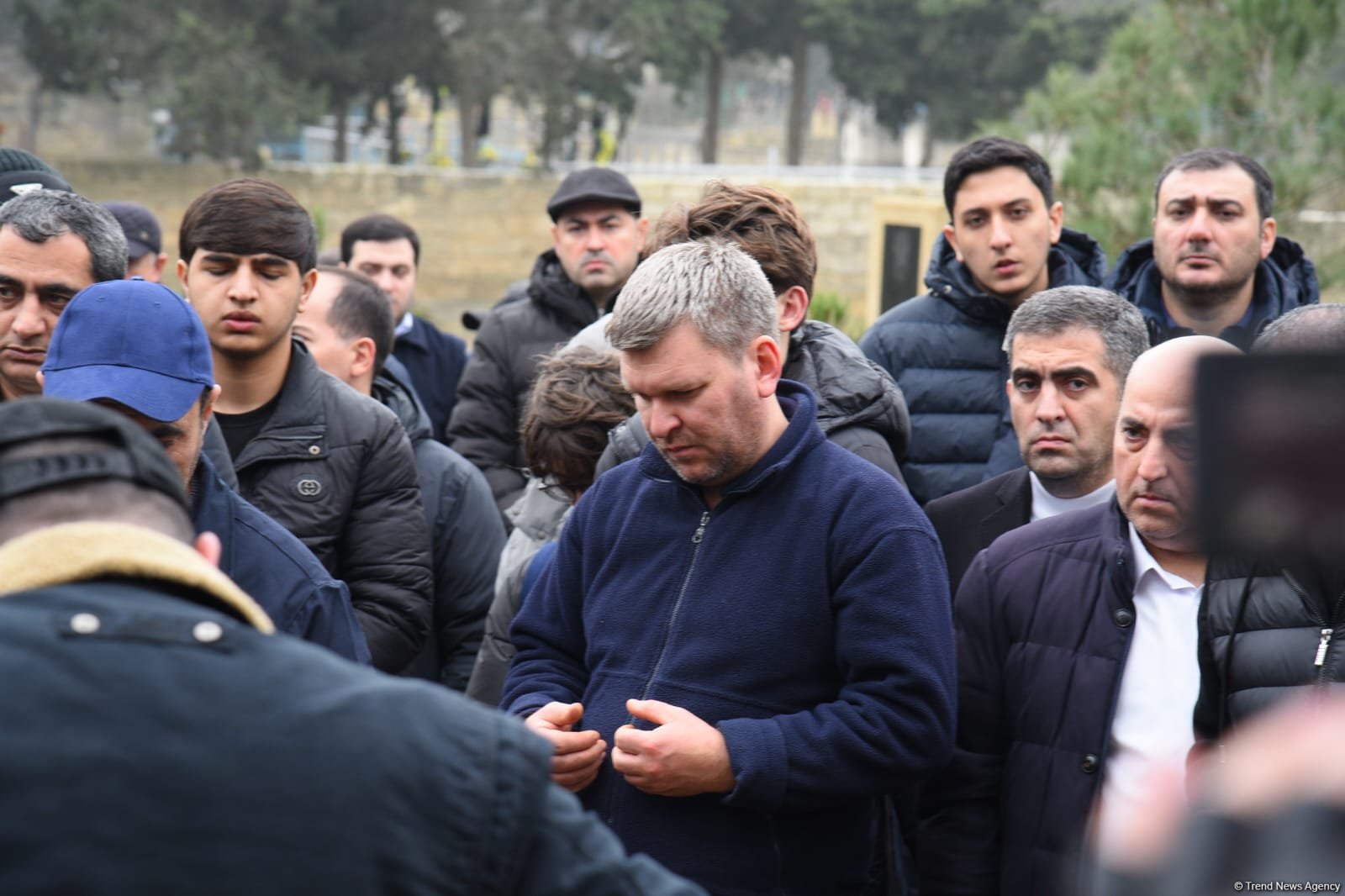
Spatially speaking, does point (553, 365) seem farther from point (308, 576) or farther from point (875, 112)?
point (875, 112)

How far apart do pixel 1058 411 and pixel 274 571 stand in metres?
1.96

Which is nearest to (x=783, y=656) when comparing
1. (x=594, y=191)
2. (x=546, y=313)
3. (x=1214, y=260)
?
(x=1214, y=260)

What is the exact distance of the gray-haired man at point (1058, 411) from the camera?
3877 millimetres

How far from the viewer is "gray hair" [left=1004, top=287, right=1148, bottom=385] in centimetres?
392

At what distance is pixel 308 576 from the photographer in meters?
2.84

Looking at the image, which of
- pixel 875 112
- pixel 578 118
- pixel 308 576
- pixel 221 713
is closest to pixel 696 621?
pixel 308 576

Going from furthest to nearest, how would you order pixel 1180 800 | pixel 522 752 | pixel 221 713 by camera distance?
pixel 522 752 < pixel 221 713 < pixel 1180 800

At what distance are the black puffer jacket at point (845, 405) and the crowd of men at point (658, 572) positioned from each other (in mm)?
10

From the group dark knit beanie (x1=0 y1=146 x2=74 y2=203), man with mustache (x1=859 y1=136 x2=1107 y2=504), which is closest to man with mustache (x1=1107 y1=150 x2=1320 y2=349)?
man with mustache (x1=859 y1=136 x2=1107 y2=504)

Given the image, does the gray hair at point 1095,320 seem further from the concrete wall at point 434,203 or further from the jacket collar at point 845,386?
the concrete wall at point 434,203

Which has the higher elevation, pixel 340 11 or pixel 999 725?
pixel 340 11

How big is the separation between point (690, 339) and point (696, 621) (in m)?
0.51

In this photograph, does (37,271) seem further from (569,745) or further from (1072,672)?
(1072,672)

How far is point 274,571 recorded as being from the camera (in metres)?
2.81
